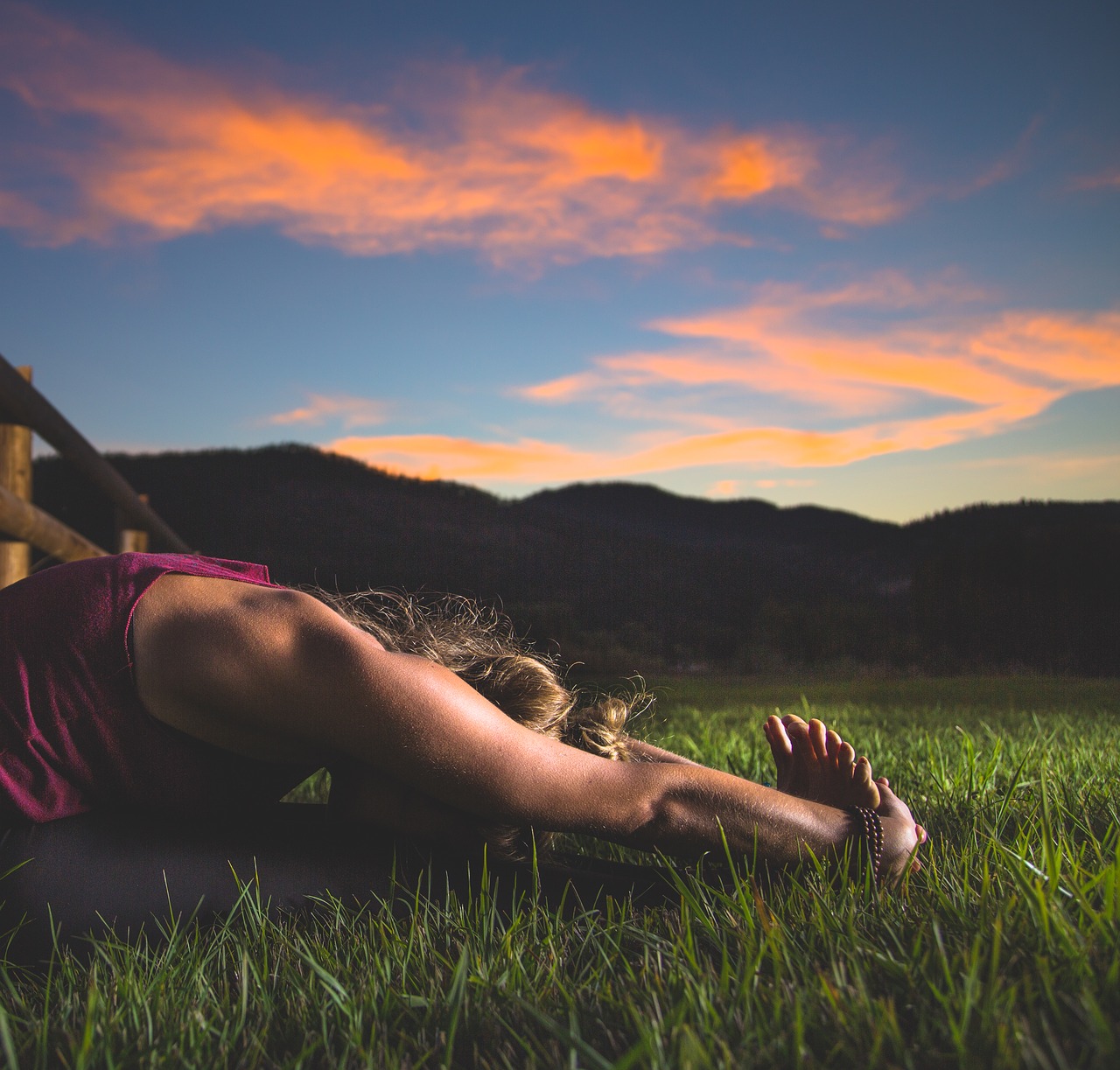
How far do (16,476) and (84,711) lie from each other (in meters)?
2.86

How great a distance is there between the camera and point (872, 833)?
1543 mm

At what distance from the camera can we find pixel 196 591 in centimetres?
147

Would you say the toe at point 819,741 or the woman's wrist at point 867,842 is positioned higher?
the toe at point 819,741

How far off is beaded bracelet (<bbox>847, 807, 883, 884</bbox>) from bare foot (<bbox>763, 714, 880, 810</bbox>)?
0.72 feet

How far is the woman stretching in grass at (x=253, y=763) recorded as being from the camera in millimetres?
1365

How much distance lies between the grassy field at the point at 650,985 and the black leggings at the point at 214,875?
0.22 feet

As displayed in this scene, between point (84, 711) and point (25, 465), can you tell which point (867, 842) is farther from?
point (25, 465)

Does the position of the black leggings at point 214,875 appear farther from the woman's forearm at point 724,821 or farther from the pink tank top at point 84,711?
the woman's forearm at point 724,821

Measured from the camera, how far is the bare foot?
181cm

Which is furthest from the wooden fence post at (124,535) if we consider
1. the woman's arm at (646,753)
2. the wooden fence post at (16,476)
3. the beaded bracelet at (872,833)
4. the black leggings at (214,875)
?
the beaded bracelet at (872,833)

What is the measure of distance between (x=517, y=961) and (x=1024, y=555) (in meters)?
9.12

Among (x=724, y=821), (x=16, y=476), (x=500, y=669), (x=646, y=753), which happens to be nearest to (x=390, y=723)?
(x=500, y=669)

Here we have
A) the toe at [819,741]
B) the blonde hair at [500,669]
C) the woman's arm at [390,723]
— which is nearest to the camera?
the woman's arm at [390,723]

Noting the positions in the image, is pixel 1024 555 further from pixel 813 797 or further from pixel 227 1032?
pixel 227 1032
